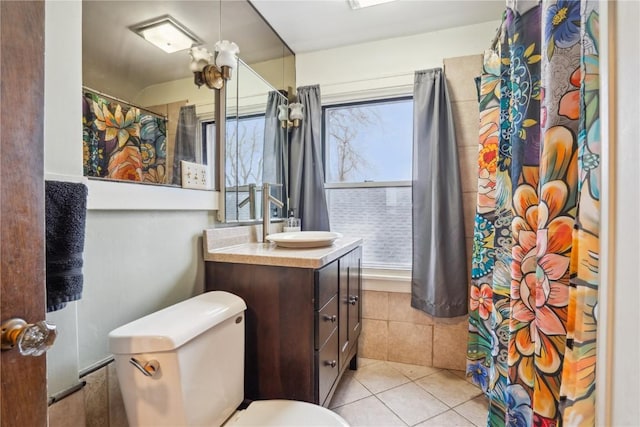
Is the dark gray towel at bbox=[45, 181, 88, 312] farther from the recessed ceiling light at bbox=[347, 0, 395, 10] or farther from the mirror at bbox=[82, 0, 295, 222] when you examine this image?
the recessed ceiling light at bbox=[347, 0, 395, 10]

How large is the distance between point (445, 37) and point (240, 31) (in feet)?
4.54

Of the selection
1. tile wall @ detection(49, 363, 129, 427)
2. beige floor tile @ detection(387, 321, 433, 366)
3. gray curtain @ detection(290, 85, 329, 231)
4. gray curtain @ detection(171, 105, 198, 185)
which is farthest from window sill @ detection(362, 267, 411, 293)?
tile wall @ detection(49, 363, 129, 427)

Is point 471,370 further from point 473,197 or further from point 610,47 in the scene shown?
point 610,47

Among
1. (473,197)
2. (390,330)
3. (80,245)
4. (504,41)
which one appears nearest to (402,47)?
(504,41)

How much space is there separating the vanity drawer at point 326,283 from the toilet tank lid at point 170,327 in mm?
339

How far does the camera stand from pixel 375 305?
2123 millimetres

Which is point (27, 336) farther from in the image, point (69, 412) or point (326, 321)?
point (326, 321)

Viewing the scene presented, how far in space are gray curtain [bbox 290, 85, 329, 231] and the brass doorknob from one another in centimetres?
176

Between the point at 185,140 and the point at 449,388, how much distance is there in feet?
6.74

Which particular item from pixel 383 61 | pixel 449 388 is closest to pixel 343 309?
pixel 449 388

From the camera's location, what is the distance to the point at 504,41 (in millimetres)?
1161

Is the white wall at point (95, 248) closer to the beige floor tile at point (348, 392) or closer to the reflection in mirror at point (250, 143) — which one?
the reflection in mirror at point (250, 143)

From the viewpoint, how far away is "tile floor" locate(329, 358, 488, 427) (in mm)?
1518

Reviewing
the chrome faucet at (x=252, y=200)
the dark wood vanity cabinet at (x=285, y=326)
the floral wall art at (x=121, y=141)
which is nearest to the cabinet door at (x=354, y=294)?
the dark wood vanity cabinet at (x=285, y=326)
